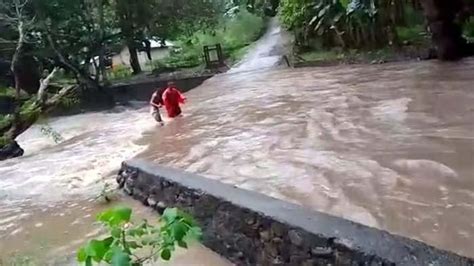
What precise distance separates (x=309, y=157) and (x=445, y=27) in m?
10.8

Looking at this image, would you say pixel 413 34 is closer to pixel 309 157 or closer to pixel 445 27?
pixel 445 27

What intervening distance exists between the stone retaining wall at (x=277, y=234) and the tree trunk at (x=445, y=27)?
12852mm

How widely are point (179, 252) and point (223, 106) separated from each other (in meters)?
10.8

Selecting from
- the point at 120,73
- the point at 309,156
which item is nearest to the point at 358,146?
the point at 309,156

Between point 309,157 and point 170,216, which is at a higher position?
point 170,216

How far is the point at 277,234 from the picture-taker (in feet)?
14.1

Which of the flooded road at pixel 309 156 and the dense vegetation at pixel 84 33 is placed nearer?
the flooded road at pixel 309 156

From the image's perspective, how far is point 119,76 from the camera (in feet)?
103

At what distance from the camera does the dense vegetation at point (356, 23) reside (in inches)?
831

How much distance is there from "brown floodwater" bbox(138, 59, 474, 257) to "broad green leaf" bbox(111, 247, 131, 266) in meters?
3.12

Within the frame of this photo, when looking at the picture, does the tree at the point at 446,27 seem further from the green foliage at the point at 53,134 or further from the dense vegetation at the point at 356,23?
the green foliage at the point at 53,134

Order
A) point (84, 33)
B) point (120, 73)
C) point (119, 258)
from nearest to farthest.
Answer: point (119, 258)
point (84, 33)
point (120, 73)

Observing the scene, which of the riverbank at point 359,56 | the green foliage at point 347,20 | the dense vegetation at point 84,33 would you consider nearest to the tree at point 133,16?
the dense vegetation at point 84,33

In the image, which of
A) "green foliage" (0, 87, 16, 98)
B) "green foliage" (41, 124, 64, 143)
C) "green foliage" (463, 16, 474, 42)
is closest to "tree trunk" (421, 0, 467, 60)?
"green foliage" (463, 16, 474, 42)
